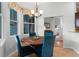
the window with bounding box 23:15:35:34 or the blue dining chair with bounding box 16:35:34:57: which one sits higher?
the window with bounding box 23:15:35:34

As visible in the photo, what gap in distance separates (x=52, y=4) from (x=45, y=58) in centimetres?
390

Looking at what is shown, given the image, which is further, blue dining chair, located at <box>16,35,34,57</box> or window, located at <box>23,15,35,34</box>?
window, located at <box>23,15,35,34</box>

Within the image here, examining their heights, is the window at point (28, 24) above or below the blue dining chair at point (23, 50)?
above

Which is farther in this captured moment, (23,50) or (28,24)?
(28,24)

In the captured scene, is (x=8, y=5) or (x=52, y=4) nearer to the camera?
(x=8, y=5)

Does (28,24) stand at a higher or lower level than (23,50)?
higher

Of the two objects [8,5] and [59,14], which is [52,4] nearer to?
[59,14]

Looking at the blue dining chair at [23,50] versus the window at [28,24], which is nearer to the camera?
the blue dining chair at [23,50]

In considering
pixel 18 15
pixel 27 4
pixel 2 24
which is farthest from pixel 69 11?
pixel 2 24

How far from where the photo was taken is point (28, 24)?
21.9 ft

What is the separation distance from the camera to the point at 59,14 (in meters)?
6.72

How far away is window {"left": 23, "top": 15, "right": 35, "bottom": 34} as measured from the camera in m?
6.44

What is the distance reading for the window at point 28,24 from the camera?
21.1ft

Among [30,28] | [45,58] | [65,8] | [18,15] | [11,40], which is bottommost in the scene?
[45,58]
